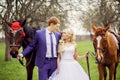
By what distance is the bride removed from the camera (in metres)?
7.49

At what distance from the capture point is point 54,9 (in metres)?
21.7

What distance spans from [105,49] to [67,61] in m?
1.94

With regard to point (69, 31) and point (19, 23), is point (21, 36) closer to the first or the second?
point (19, 23)

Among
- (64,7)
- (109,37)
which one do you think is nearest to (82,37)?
(64,7)

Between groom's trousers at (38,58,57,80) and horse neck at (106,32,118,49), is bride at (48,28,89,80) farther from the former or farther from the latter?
horse neck at (106,32,118,49)

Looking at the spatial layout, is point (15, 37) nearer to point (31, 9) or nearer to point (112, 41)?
point (112, 41)

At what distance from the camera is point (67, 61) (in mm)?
7684

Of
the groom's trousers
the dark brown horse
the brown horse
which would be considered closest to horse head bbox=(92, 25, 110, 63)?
the brown horse

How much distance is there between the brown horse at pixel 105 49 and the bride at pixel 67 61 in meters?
1.08

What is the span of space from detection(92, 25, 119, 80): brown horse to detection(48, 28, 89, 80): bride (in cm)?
108

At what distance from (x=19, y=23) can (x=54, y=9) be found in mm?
12781

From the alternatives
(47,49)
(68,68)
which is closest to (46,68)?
(47,49)

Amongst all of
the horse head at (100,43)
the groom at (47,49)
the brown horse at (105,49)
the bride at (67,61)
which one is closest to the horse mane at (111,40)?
the brown horse at (105,49)

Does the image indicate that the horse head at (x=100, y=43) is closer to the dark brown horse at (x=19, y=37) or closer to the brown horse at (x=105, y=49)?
the brown horse at (x=105, y=49)
